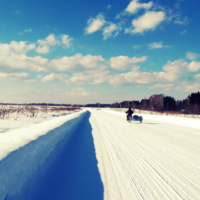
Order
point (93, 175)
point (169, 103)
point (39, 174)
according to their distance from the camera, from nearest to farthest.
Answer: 1. point (39, 174)
2. point (93, 175)
3. point (169, 103)

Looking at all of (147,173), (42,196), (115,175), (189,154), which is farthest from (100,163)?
(189,154)

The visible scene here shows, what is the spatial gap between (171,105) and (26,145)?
345 ft

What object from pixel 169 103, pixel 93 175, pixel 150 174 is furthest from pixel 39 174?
pixel 169 103

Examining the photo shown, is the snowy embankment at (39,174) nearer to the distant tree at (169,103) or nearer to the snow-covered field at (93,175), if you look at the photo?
the snow-covered field at (93,175)

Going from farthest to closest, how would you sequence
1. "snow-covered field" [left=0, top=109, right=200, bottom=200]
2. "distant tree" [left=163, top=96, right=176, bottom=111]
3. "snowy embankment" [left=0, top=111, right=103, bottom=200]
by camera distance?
"distant tree" [left=163, top=96, right=176, bottom=111] → "snow-covered field" [left=0, top=109, right=200, bottom=200] → "snowy embankment" [left=0, top=111, right=103, bottom=200]

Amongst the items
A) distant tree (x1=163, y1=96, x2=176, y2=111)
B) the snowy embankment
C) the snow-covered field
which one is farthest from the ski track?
distant tree (x1=163, y1=96, x2=176, y2=111)

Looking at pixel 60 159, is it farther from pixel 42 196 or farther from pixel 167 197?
pixel 167 197

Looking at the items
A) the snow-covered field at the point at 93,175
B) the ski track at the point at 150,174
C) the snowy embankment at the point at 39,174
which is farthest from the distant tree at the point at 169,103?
the snowy embankment at the point at 39,174

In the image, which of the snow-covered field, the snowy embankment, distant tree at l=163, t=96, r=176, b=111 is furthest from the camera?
distant tree at l=163, t=96, r=176, b=111

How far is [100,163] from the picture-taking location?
540 cm

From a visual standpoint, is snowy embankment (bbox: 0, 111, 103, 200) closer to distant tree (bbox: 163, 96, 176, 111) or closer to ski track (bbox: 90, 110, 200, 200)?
ski track (bbox: 90, 110, 200, 200)

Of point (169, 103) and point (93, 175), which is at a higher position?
point (169, 103)

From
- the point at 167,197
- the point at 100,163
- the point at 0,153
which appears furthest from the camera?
the point at 100,163

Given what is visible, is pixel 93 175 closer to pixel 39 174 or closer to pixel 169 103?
pixel 39 174
